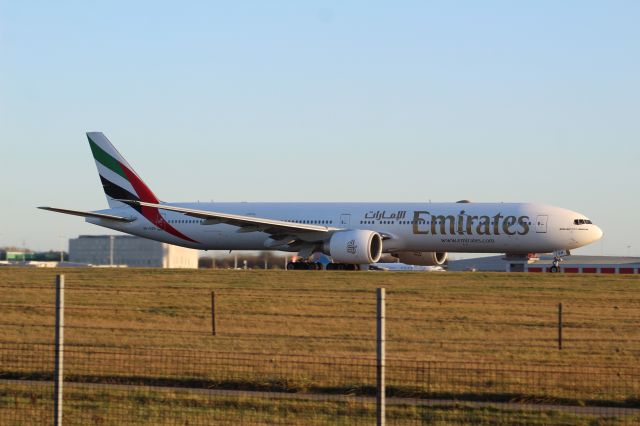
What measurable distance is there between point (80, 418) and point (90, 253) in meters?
117

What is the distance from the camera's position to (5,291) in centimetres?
3612

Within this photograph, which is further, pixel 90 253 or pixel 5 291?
pixel 90 253

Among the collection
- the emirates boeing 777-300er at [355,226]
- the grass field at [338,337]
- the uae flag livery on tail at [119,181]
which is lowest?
the grass field at [338,337]

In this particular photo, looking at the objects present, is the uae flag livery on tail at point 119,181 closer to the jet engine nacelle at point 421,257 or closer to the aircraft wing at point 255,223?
the aircraft wing at point 255,223

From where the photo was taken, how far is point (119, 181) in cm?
5675

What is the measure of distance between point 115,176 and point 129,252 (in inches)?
2555

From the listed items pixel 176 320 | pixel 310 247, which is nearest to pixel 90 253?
pixel 310 247

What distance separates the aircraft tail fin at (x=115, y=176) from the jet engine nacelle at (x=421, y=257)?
536 inches

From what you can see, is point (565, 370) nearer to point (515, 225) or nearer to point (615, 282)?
point (615, 282)

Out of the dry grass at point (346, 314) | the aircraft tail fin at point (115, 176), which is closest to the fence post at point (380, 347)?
the dry grass at point (346, 314)

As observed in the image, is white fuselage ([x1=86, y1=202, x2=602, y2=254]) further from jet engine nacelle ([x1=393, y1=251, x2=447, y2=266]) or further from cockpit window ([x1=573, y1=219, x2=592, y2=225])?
jet engine nacelle ([x1=393, y1=251, x2=447, y2=266])

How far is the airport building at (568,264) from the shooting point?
66375 mm

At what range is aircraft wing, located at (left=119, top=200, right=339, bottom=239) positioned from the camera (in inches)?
1901

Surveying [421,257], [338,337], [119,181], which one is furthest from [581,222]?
[338,337]
